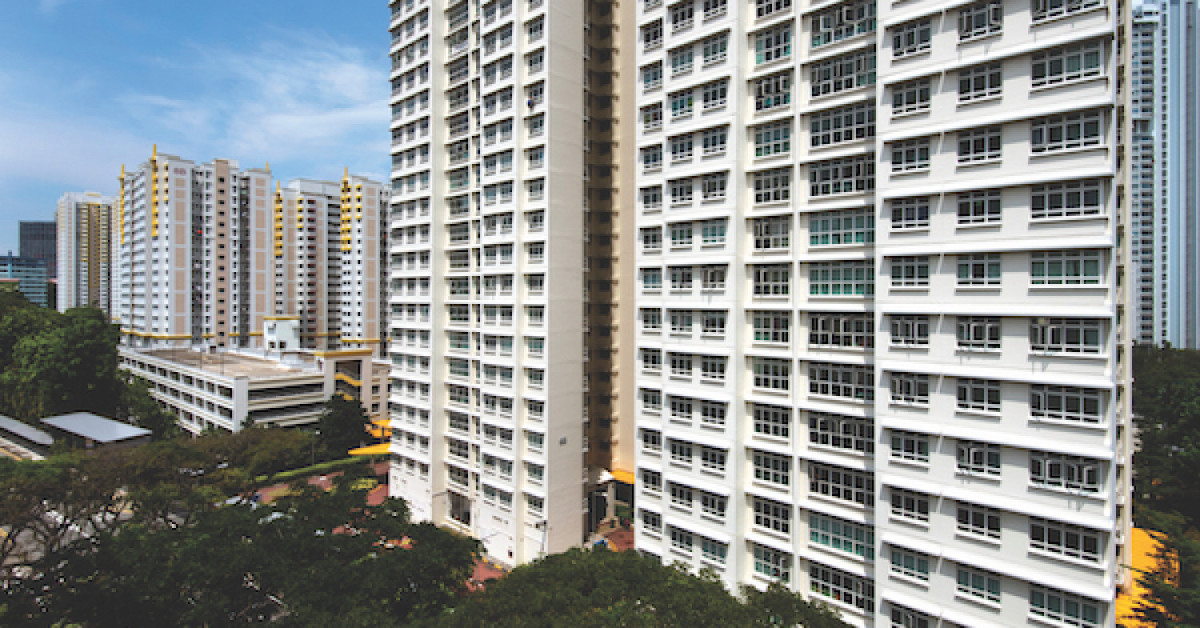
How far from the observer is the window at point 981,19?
17797 millimetres

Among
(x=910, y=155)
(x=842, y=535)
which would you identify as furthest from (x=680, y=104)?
(x=842, y=535)

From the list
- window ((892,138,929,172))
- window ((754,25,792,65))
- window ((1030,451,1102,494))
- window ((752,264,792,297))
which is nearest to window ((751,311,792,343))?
window ((752,264,792,297))

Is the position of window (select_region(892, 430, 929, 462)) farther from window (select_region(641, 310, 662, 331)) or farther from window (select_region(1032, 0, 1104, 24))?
window (select_region(1032, 0, 1104, 24))

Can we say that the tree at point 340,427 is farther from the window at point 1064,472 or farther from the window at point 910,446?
the window at point 1064,472

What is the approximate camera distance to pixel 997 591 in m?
17.5

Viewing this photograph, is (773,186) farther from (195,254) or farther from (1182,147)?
(1182,147)

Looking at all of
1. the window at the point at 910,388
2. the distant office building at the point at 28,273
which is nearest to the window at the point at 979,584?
the window at the point at 910,388

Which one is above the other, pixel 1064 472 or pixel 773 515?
pixel 1064 472

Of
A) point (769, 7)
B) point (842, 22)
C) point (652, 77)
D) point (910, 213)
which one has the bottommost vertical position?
point (910, 213)

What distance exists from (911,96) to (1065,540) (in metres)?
14.4

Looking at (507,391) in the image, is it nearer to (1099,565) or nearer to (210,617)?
(210,617)

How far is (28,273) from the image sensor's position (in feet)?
509

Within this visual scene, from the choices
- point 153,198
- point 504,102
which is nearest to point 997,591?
point 504,102

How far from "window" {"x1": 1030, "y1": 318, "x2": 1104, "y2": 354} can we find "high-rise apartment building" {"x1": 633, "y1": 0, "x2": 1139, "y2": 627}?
55 mm
